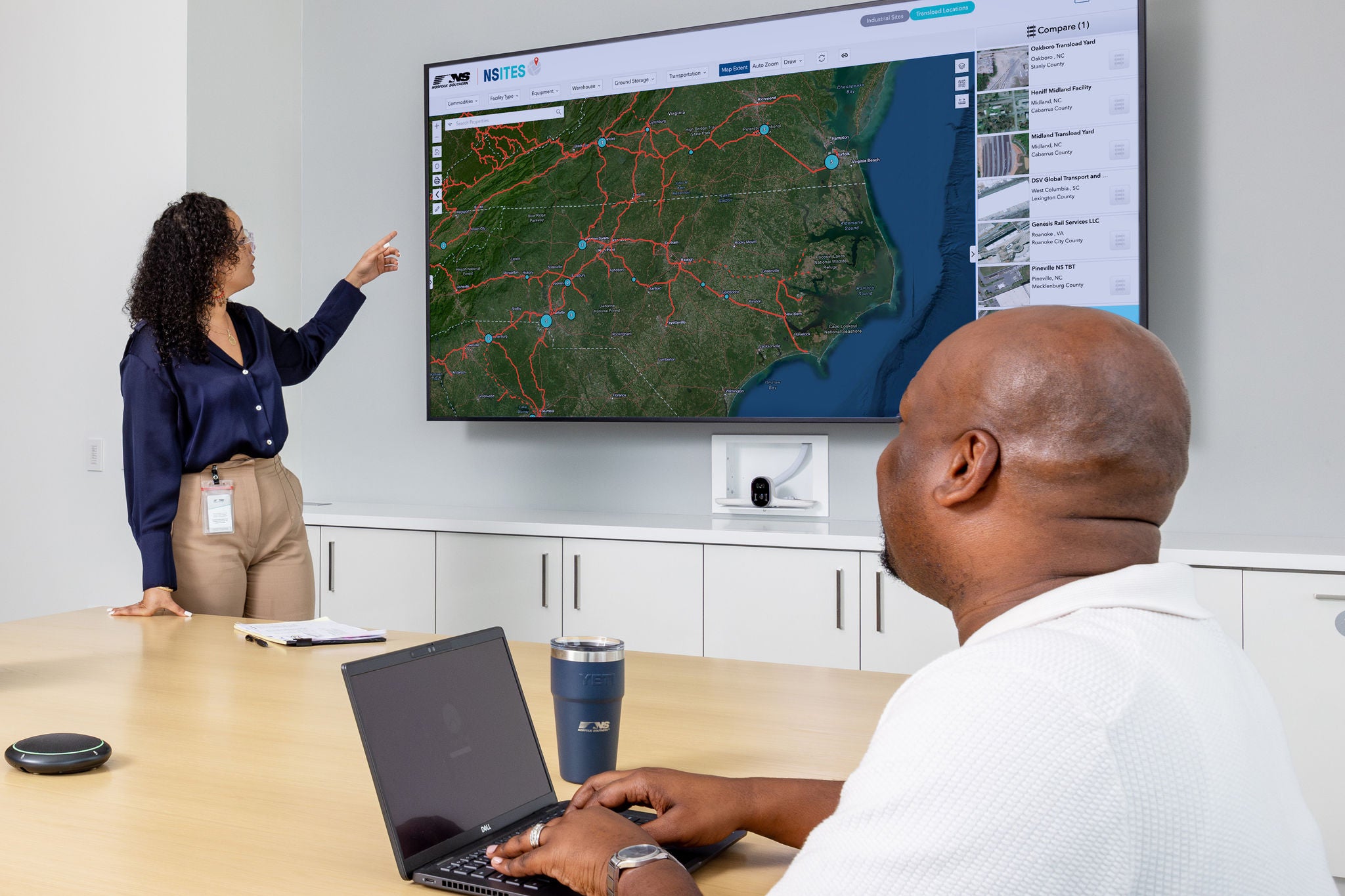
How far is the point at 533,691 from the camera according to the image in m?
1.61

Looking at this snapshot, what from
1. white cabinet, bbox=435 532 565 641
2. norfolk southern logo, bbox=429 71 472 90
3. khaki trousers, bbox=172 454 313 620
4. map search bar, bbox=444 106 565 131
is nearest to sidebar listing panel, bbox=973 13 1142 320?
map search bar, bbox=444 106 565 131

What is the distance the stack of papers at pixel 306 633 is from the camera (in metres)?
1.91

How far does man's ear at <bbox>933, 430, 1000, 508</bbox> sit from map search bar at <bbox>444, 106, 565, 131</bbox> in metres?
3.06

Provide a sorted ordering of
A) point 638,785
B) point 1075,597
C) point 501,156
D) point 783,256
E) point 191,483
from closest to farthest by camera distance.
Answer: point 1075,597 → point 638,785 → point 191,483 → point 783,256 → point 501,156

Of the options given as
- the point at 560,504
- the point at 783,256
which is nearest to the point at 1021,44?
the point at 783,256

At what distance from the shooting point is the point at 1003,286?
10.2 ft

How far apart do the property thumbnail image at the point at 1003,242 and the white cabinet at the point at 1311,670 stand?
Answer: 106 centimetres

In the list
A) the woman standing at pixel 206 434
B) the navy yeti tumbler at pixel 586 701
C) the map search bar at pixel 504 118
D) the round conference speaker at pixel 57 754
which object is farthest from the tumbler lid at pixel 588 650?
the map search bar at pixel 504 118

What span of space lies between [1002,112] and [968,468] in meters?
2.55

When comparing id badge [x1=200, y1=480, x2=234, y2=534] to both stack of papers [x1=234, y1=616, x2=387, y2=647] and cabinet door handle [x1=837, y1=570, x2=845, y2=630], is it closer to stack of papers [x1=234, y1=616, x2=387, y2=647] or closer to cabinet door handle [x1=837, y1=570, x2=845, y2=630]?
stack of papers [x1=234, y1=616, x2=387, y2=647]

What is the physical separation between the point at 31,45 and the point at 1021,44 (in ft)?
11.2

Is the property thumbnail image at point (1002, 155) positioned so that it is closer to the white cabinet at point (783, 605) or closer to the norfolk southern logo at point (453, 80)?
the white cabinet at point (783, 605)

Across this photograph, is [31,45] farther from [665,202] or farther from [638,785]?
[638,785]

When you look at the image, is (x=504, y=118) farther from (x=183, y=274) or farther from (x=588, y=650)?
(x=588, y=650)
